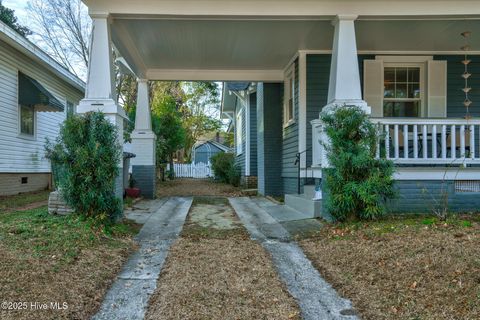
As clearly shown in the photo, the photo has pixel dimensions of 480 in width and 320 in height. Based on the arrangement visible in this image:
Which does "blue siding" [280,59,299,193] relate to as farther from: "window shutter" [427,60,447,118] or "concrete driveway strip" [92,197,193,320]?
"concrete driveway strip" [92,197,193,320]

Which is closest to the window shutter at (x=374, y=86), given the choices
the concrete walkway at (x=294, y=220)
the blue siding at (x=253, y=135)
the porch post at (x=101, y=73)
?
the concrete walkway at (x=294, y=220)

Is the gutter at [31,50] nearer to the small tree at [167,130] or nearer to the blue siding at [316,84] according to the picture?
the small tree at [167,130]

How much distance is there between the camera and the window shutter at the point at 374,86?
8.84 m

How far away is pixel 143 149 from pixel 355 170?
6753mm

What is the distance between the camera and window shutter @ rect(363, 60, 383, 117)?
8844 mm

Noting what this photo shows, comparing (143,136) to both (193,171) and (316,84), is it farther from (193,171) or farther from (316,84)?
(193,171)

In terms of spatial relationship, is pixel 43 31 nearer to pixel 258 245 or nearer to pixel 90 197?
pixel 90 197

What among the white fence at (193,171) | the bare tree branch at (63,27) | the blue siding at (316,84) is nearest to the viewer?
the blue siding at (316,84)

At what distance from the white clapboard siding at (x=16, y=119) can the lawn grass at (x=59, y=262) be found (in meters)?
4.16

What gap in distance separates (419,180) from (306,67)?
3.53 meters

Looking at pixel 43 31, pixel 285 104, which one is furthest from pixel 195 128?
pixel 285 104

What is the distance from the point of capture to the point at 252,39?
8.06m

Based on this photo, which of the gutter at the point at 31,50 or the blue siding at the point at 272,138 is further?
the blue siding at the point at 272,138

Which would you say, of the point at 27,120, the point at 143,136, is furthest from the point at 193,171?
the point at 143,136
